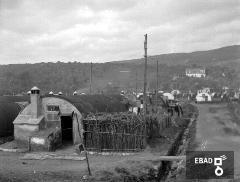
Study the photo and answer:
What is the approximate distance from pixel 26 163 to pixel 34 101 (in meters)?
7.32

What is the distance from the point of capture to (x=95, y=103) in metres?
35.8

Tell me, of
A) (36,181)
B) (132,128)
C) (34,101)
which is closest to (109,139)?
(132,128)

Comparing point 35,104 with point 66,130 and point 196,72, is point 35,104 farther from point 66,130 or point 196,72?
point 196,72

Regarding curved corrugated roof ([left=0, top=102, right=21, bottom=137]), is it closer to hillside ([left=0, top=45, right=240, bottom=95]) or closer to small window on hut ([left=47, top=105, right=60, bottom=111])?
small window on hut ([left=47, top=105, right=60, bottom=111])

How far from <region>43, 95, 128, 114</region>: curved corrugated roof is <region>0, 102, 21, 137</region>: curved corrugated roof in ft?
18.8

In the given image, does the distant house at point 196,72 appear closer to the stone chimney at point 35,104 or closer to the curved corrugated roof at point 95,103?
the curved corrugated roof at point 95,103

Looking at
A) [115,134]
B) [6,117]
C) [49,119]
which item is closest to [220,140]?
[115,134]

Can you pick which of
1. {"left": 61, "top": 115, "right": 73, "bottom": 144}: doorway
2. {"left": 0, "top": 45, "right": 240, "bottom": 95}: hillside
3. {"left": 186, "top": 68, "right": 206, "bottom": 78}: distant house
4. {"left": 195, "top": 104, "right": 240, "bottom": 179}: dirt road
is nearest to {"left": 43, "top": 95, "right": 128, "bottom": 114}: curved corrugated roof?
{"left": 61, "top": 115, "right": 73, "bottom": 144}: doorway

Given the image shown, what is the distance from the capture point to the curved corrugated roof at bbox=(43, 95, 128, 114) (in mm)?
30328

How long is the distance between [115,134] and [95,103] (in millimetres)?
9660

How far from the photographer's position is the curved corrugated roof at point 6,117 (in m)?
33.1

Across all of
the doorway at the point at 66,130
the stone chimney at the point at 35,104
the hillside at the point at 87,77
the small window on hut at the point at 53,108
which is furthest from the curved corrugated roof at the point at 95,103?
the hillside at the point at 87,77

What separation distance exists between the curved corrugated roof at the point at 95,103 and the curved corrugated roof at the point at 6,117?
5.74 m

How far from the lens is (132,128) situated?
A: 26328 millimetres
